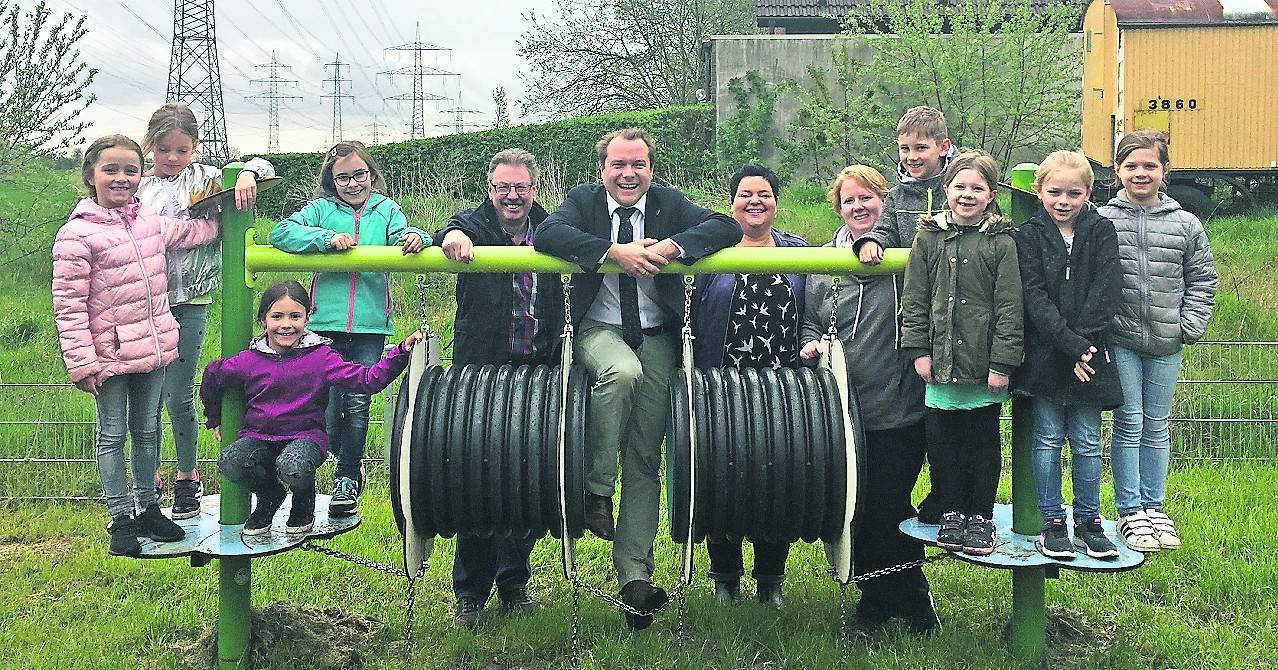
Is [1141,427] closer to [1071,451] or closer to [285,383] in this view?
[1071,451]

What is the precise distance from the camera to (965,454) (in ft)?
15.4

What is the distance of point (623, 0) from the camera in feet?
115

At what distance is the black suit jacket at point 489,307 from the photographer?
203 inches

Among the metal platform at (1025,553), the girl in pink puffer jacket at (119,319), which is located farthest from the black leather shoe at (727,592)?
the girl in pink puffer jacket at (119,319)

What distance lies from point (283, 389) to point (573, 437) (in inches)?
47.5

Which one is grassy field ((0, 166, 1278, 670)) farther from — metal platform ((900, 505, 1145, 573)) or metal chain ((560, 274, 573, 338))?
metal chain ((560, 274, 573, 338))

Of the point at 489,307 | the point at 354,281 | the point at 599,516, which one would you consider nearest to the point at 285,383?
the point at 354,281

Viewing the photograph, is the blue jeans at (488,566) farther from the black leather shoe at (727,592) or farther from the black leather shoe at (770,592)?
the black leather shoe at (770,592)

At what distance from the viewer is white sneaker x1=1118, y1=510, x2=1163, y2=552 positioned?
458 centimetres

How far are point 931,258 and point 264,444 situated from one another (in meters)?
2.71

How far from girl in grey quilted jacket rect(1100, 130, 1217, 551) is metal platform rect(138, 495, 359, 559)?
10.4 ft

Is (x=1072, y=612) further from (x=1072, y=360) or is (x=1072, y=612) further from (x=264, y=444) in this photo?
(x=264, y=444)

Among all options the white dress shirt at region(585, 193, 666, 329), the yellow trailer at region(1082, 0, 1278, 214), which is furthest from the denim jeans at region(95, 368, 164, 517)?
the yellow trailer at region(1082, 0, 1278, 214)

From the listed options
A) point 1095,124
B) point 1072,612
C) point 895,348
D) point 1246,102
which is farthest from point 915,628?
point 1095,124
